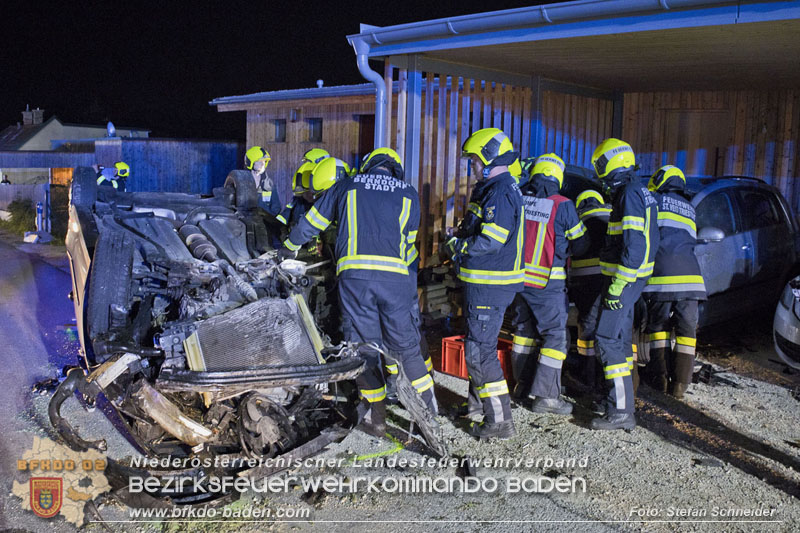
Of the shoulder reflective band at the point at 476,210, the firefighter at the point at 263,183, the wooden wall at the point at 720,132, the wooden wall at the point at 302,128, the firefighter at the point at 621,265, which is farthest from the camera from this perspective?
the wooden wall at the point at 302,128

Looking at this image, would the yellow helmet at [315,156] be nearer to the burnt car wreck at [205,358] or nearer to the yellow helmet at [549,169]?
the burnt car wreck at [205,358]

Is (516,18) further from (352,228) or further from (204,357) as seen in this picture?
(204,357)

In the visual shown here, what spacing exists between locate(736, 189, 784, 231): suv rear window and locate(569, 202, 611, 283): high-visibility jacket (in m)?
2.44

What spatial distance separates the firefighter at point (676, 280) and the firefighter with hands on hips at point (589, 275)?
45cm

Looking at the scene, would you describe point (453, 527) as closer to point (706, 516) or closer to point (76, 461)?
point (706, 516)

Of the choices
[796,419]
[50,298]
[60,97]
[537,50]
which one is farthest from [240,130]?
[796,419]

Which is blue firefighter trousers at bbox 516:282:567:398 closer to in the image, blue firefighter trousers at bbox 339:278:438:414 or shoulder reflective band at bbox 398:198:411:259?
blue firefighter trousers at bbox 339:278:438:414

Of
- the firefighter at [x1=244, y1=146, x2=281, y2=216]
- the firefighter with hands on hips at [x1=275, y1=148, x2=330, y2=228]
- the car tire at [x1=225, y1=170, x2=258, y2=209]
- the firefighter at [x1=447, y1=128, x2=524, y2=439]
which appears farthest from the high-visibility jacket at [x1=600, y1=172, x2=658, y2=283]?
the car tire at [x1=225, y1=170, x2=258, y2=209]

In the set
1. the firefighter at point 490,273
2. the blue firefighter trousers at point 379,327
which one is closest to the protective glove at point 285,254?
the blue firefighter trousers at point 379,327

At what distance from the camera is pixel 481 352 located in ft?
16.3

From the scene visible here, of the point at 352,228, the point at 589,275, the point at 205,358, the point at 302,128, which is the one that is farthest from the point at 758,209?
the point at 302,128

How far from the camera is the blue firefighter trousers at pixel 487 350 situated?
4.94 m

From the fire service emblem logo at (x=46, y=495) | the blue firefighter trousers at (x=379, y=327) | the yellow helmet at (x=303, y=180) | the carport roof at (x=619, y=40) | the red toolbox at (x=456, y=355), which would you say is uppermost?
the carport roof at (x=619, y=40)

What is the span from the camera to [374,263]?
473cm
